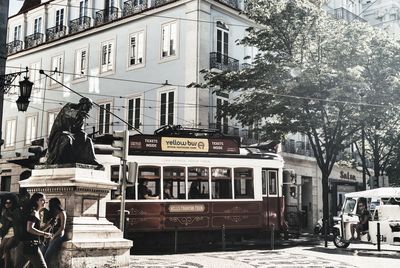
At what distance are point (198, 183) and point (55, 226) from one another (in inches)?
348

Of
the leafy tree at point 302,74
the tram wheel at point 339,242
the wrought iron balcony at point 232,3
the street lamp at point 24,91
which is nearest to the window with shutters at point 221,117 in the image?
the leafy tree at point 302,74

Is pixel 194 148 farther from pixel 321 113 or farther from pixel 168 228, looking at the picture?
pixel 321 113

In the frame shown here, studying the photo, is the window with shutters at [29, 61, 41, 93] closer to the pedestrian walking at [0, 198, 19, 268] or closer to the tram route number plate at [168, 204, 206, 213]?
the tram route number plate at [168, 204, 206, 213]

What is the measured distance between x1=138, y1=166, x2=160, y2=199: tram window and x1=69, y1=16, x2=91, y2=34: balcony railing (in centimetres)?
1572

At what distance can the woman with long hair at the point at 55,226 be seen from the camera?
26.7 ft

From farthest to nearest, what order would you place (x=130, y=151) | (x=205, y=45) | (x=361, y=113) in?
1. (x=205, y=45)
2. (x=361, y=113)
3. (x=130, y=151)

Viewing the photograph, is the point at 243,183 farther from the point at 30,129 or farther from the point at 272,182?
the point at 30,129

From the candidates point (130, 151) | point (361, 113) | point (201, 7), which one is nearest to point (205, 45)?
point (201, 7)

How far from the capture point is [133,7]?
89.6 ft

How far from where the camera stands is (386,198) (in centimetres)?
1923

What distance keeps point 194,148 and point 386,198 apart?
756cm

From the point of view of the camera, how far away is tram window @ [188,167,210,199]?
54.6 ft

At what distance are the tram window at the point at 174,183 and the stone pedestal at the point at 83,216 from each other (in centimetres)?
700

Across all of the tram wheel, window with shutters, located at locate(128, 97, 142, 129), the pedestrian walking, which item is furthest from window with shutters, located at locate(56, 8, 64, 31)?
the pedestrian walking
